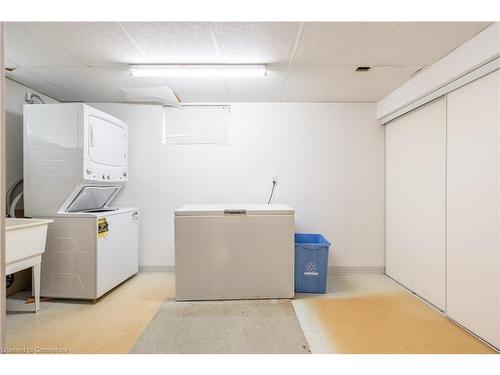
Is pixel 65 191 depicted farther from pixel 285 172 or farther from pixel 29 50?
pixel 285 172

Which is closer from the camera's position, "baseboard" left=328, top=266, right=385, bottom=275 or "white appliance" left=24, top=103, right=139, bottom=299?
"white appliance" left=24, top=103, right=139, bottom=299

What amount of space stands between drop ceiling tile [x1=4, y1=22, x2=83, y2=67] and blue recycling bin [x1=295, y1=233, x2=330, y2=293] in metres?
2.75

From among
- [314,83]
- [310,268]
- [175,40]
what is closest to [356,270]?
[310,268]

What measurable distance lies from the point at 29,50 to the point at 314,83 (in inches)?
101

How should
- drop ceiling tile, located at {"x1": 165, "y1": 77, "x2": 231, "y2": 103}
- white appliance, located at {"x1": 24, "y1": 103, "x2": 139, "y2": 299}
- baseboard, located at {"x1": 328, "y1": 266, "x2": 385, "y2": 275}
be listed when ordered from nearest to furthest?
1. white appliance, located at {"x1": 24, "y1": 103, "x2": 139, "y2": 299}
2. drop ceiling tile, located at {"x1": 165, "y1": 77, "x2": 231, "y2": 103}
3. baseboard, located at {"x1": 328, "y1": 266, "x2": 385, "y2": 275}

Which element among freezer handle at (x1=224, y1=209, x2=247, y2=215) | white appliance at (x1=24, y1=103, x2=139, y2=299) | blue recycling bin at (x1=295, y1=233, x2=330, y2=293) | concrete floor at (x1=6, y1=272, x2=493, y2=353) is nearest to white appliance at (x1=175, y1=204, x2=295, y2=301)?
freezer handle at (x1=224, y1=209, x2=247, y2=215)

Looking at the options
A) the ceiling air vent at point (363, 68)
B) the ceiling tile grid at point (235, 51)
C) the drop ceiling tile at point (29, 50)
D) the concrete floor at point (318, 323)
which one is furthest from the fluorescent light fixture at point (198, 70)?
the concrete floor at point (318, 323)

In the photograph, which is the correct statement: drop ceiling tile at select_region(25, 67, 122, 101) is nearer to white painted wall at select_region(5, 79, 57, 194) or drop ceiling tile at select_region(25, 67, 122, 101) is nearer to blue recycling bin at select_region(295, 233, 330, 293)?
white painted wall at select_region(5, 79, 57, 194)

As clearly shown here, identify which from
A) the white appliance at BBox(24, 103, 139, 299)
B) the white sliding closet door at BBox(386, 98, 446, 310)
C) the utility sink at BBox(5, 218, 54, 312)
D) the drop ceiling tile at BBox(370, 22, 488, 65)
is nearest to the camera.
Answer: the drop ceiling tile at BBox(370, 22, 488, 65)

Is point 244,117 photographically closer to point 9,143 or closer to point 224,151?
point 224,151

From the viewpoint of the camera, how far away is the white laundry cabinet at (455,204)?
5.85 ft

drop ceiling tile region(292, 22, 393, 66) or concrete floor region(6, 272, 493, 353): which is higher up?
drop ceiling tile region(292, 22, 393, 66)

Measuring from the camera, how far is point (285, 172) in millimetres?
3371

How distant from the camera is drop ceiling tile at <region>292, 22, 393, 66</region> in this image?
1763 mm
